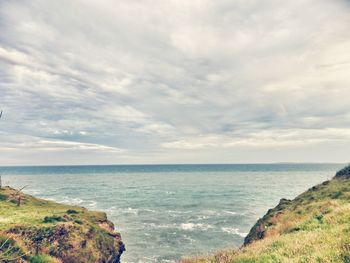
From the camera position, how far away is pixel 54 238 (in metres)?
27.5

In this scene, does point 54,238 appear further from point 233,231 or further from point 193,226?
point 233,231

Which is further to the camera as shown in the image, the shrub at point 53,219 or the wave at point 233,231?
the wave at point 233,231

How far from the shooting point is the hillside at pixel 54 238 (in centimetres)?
2436

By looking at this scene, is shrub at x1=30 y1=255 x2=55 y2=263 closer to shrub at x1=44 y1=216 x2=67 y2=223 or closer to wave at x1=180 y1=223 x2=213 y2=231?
shrub at x1=44 y1=216 x2=67 y2=223

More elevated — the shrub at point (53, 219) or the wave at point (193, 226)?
the shrub at point (53, 219)

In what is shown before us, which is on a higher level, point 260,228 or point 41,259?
point 260,228

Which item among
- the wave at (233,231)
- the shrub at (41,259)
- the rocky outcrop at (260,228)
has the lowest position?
the wave at (233,231)

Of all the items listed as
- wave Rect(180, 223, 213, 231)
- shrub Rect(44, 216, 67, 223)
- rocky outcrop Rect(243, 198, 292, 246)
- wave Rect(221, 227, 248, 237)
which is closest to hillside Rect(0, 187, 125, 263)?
shrub Rect(44, 216, 67, 223)

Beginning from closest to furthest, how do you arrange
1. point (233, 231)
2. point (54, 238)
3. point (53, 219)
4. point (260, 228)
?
point (54, 238) < point (260, 228) < point (53, 219) < point (233, 231)

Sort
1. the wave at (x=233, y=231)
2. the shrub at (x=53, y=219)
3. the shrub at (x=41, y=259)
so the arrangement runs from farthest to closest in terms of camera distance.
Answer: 1. the wave at (x=233, y=231)
2. the shrub at (x=53, y=219)
3. the shrub at (x=41, y=259)

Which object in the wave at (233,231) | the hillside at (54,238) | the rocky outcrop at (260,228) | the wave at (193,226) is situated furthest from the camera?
the wave at (193,226)

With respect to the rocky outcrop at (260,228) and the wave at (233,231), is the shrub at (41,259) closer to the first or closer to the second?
the rocky outcrop at (260,228)

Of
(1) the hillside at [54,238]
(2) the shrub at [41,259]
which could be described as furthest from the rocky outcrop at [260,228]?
(2) the shrub at [41,259]

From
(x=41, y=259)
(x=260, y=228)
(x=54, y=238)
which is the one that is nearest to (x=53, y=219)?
(x=54, y=238)
